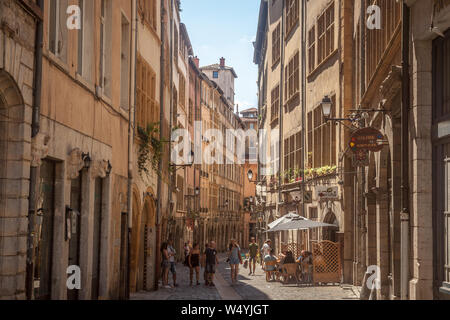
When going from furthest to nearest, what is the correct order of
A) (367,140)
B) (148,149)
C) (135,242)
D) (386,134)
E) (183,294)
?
(148,149) < (135,242) < (183,294) < (386,134) < (367,140)

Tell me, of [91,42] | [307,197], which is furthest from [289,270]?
[91,42]

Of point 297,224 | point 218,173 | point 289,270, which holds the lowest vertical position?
point 289,270

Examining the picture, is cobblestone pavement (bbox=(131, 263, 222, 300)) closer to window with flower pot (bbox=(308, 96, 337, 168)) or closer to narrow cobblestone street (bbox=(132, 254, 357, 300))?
narrow cobblestone street (bbox=(132, 254, 357, 300))

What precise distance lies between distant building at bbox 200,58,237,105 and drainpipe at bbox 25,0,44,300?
70593 millimetres

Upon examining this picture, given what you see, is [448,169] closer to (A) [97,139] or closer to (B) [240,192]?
(A) [97,139]

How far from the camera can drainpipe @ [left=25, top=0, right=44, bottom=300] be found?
9.54m

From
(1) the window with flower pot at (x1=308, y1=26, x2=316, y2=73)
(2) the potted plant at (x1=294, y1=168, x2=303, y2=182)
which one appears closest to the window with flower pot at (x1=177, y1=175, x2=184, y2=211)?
(2) the potted plant at (x1=294, y1=168, x2=303, y2=182)

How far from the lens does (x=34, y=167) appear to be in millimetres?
9648

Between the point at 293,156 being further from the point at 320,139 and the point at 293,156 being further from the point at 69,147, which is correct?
the point at 69,147

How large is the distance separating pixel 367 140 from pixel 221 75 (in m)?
69.2

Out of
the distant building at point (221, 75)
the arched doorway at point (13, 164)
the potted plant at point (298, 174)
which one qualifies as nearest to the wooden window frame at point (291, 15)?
the potted plant at point (298, 174)

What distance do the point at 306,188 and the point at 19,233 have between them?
18.8m

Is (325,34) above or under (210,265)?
above

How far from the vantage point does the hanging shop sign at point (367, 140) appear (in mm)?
13133
